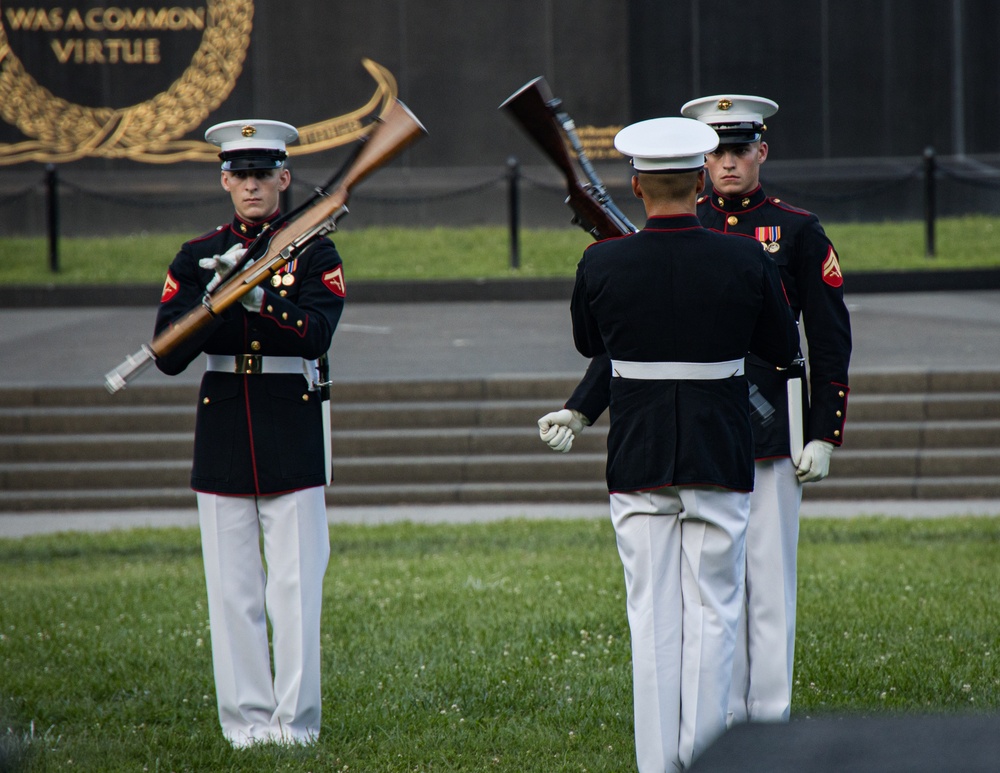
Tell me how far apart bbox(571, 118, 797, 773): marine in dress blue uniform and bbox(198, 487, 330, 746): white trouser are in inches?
47.8

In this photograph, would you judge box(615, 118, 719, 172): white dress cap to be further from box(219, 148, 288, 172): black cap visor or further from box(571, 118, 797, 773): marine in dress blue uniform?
box(219, 148, 288, 172): black cap visor

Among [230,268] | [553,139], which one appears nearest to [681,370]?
[553,139]

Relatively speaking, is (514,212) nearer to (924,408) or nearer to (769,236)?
(924,408)

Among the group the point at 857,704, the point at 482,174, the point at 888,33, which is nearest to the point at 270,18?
the point at 482,174

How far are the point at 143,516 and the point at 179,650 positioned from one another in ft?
12.4

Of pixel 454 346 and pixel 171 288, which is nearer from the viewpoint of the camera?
pixel 171 288

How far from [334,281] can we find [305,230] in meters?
0.38

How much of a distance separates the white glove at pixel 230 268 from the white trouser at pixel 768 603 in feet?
5.49

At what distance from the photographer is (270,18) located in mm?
19000

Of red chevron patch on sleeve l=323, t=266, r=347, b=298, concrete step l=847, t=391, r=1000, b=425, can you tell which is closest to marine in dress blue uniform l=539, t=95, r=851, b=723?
red chevron patch on sleeve l=323, t=266, r=347, b=298

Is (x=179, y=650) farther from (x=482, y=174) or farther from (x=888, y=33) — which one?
(x=888, y=33)

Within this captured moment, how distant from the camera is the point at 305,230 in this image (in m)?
4.22

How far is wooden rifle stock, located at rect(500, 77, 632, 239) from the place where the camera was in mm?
3975

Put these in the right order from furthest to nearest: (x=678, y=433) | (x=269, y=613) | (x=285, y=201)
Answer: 1. (x=285, y=201)
2. (x=269, y=613)
3. (x=678, y=433)
